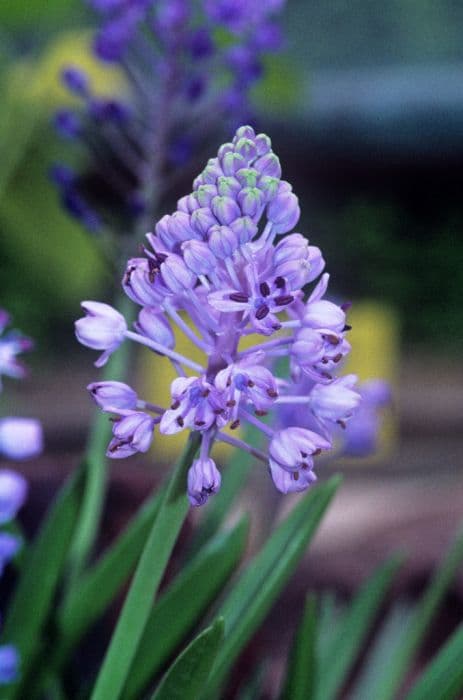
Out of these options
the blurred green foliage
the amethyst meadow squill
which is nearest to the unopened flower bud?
the amethyst meadow squill

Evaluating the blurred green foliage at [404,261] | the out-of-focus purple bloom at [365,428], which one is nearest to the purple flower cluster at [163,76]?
the out-of-focus purple bloom at [365,428]

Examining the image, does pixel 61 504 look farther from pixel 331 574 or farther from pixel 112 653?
pixel 331 574

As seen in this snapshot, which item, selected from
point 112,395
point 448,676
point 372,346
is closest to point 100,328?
point 112,395

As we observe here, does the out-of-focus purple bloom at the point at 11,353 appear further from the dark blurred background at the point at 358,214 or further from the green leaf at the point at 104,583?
the dark blurred background at the point at 358,214

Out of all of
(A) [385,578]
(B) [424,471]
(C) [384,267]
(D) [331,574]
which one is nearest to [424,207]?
(C) [384,267]

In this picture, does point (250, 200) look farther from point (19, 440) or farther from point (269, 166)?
point (19, 440)
